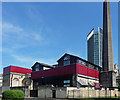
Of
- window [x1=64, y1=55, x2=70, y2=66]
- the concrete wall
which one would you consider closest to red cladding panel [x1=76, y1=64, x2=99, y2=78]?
window [x1=64, y1=55, x2=70, y2=66]

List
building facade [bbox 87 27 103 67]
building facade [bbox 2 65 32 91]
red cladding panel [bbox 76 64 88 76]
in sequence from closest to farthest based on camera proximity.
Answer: red cladding panel [bbox 76 64 88 76] < building facade [bbox 2 65 32 91] < building facade [bbox 87 27 103 67]

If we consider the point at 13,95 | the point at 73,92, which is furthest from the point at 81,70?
the point at 13,95

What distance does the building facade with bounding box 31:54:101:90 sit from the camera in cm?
4424

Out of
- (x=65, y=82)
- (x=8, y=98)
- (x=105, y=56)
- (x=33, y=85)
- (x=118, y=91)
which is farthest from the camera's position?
(x=105, y=56)

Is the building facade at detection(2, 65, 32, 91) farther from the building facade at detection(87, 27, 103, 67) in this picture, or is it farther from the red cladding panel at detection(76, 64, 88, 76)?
the building facade at detection(87, 27, 103, 67)

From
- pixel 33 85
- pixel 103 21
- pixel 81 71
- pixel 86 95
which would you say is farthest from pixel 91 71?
pixel 103 21

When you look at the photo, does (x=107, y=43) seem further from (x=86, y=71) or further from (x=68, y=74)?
(x=68, y=74)

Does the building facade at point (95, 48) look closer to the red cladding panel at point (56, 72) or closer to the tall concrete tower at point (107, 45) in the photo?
the tall concrete tower at point (107, 45)

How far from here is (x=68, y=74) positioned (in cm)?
4544

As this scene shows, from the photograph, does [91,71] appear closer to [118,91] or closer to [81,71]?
[81,71]

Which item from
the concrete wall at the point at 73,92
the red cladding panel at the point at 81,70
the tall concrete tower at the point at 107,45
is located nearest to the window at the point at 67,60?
the red cladding panel at the point at 81,70

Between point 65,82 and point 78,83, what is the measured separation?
16.7 feet

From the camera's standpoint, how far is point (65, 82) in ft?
154

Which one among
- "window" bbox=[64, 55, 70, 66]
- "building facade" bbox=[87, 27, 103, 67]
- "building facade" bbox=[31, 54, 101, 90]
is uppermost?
"building facade" bbox=[87, 27, 103, 67]
